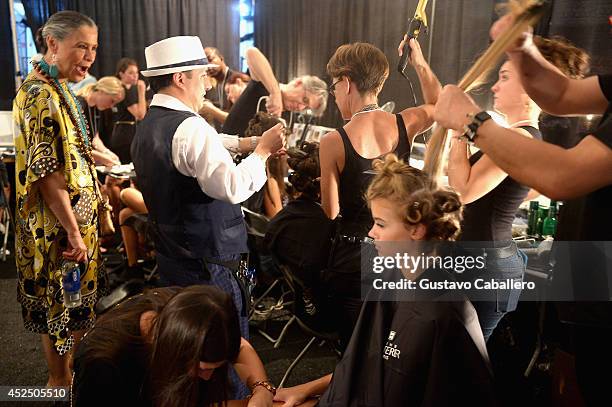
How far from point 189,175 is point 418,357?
3.18ft

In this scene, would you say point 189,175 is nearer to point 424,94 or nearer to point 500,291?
point 424,94

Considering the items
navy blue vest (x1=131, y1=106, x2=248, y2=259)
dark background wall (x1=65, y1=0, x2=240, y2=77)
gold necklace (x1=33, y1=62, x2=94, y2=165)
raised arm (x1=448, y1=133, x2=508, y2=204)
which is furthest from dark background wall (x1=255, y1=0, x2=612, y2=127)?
dark background wall (x1=65, y1=0, x2=240, y2=77)

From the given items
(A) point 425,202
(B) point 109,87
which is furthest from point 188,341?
(B) point 109,87

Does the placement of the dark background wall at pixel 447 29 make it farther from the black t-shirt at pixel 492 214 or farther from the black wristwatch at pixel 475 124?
the black wristwatch at pixel 475 124

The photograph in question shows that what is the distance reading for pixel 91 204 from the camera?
6.77ft

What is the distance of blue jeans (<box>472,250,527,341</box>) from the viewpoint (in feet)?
4.73

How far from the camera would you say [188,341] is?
1.03m

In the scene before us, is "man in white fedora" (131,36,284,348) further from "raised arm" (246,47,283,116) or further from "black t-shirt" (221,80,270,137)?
"black t-shirt" (221,80,270,137)

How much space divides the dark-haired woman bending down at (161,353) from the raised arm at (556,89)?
787mm

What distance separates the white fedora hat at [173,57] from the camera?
178 centimetres

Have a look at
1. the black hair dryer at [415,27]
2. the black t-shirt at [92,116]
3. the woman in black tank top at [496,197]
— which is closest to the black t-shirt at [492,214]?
the woman in black tank top at [496,197]

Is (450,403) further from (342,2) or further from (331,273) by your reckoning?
(342,2)

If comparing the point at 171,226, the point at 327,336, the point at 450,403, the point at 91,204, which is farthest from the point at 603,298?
the point at 91,204

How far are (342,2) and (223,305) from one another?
5.07 feet
